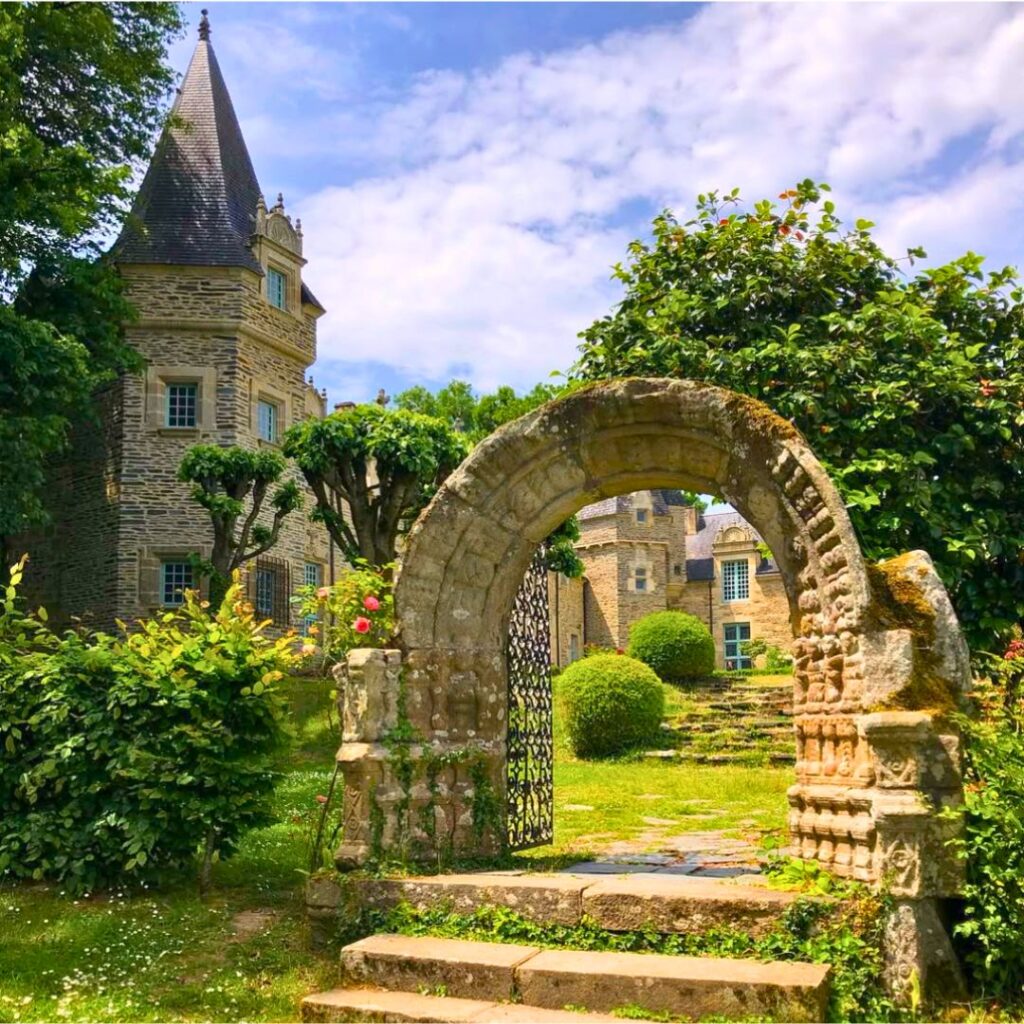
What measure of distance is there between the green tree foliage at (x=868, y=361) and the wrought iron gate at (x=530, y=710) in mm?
2389

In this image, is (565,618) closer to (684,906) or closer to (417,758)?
(417,758)

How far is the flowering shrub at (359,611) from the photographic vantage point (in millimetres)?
6551

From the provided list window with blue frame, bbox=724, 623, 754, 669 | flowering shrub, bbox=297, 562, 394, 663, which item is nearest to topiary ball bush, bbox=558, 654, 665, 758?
flowering shrub, bbox=297, 562, 394, 663

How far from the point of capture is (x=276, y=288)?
24.7 m

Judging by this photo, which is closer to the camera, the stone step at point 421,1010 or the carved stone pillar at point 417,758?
the stone step at point 421,1010

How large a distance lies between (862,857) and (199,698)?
14.1 feet

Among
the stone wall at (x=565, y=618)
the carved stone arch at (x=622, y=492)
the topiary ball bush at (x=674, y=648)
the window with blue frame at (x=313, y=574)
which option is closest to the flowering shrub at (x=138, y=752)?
the carved stone arch at (x=622, y=492)

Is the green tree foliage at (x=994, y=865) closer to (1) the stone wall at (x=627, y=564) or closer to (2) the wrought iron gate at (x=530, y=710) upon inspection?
(2) the wrought iron gate at (x=530, y=710)

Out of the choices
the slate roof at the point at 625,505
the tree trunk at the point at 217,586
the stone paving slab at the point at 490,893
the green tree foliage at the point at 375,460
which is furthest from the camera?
the slate roof at the point at 625,505

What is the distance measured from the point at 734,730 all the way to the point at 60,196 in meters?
14.1

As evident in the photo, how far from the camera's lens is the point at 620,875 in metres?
5.98

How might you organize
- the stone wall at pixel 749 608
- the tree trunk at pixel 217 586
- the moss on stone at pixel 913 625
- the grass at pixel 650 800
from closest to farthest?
the moss on stone at pixel 913 625
the grass at pixel 650 800
the tree trunk at pixel 217 586
the stone wall at pixel 749 608

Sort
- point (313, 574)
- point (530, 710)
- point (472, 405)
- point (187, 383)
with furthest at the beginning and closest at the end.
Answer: point (472, 405) < point (313, 574) < point (187, 383) < point (530, 710)

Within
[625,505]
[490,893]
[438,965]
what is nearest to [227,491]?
[490,893]
